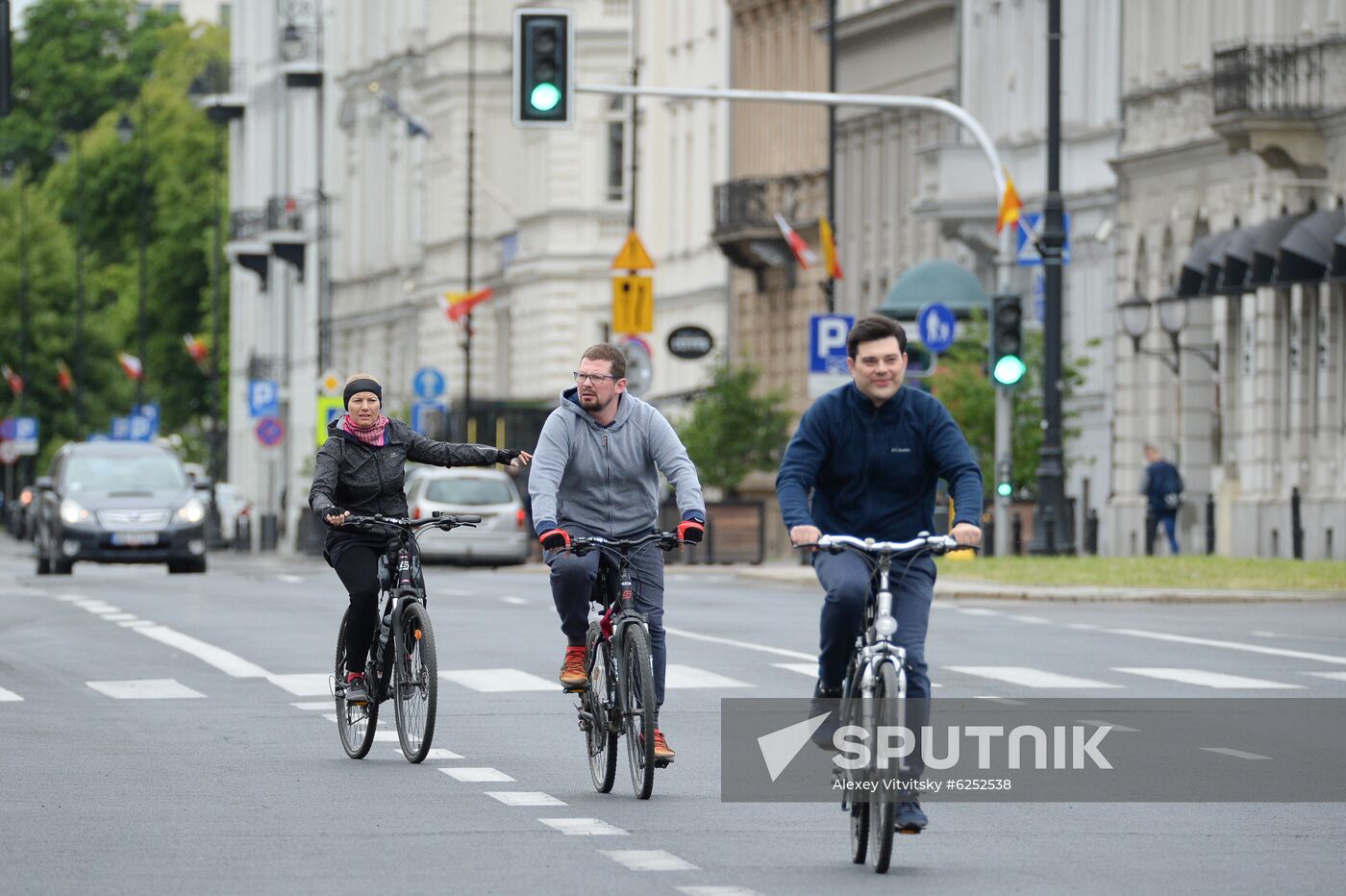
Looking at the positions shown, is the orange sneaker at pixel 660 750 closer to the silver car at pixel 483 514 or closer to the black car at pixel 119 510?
the black car at pixel 119 510

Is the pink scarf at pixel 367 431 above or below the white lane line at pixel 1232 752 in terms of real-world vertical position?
above

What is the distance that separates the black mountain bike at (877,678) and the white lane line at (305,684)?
28.9 feet

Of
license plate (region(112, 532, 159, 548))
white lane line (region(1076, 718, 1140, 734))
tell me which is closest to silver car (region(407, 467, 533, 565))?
license plate (region(112, 532, 159, 548))

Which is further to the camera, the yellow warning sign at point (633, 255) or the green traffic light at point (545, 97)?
the yellow warning sign at point (633, 255)

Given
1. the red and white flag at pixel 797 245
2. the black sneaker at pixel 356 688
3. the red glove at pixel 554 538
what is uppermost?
the red and white flag at pixel 797 245

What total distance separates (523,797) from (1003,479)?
2512 cm

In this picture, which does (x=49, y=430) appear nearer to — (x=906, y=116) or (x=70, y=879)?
(x=906, y=116)

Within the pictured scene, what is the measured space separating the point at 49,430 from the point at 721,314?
4423 cm

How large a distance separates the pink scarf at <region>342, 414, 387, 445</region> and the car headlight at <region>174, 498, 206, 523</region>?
90.2 feet

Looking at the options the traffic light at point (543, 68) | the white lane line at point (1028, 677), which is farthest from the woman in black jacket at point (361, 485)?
the traffic light at point (543, 68)

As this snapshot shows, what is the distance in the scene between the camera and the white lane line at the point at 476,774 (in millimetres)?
15531

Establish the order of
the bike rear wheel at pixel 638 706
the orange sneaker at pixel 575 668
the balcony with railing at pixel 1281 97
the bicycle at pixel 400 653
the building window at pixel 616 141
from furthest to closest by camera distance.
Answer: the building window at pixel 616 141 → the balcony with railing at pixel 1281 97 → the bicycle at pixel 400 653 → the orange sneaker at pixel 575 668 → the bike rear wheel at pixel 638 706

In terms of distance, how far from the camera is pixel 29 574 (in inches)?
1790

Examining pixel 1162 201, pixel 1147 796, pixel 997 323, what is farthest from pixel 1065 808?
pixel 1162 201
